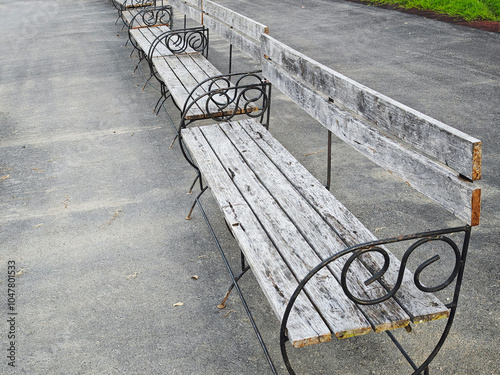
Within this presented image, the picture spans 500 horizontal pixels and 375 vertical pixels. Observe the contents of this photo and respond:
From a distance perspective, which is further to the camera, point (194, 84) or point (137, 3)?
point (137, 3)

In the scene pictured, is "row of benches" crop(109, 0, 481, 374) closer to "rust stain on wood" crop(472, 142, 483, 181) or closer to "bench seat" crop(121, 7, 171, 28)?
"rust stain on wood" crop(472, 142, 483, 181)

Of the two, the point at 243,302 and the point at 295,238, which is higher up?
the point at 295,238

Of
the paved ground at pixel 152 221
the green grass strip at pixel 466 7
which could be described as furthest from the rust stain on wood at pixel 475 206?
the green grass strip at pixel 466 7

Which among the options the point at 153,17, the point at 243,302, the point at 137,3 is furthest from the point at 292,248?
the point at 137,3

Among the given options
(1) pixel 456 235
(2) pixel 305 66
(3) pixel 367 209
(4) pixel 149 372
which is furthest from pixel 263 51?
→ (4) pixel 149 372

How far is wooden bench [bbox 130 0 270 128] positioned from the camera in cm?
428

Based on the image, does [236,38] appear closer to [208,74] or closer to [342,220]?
[208,74]

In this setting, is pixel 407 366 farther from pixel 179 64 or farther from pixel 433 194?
pixel 179 64

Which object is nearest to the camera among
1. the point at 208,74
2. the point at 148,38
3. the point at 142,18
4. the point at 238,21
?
the point at 238,21

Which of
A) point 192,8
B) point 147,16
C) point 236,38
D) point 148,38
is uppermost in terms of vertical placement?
point 192,8

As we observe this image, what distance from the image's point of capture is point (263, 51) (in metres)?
4.43

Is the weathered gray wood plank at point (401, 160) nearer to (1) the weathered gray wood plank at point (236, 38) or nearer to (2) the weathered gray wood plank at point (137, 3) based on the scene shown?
(1) the weathered gray wood plank at point (236, 38)

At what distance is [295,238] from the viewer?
2.66 meters

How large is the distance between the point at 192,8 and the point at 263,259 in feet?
18.8
